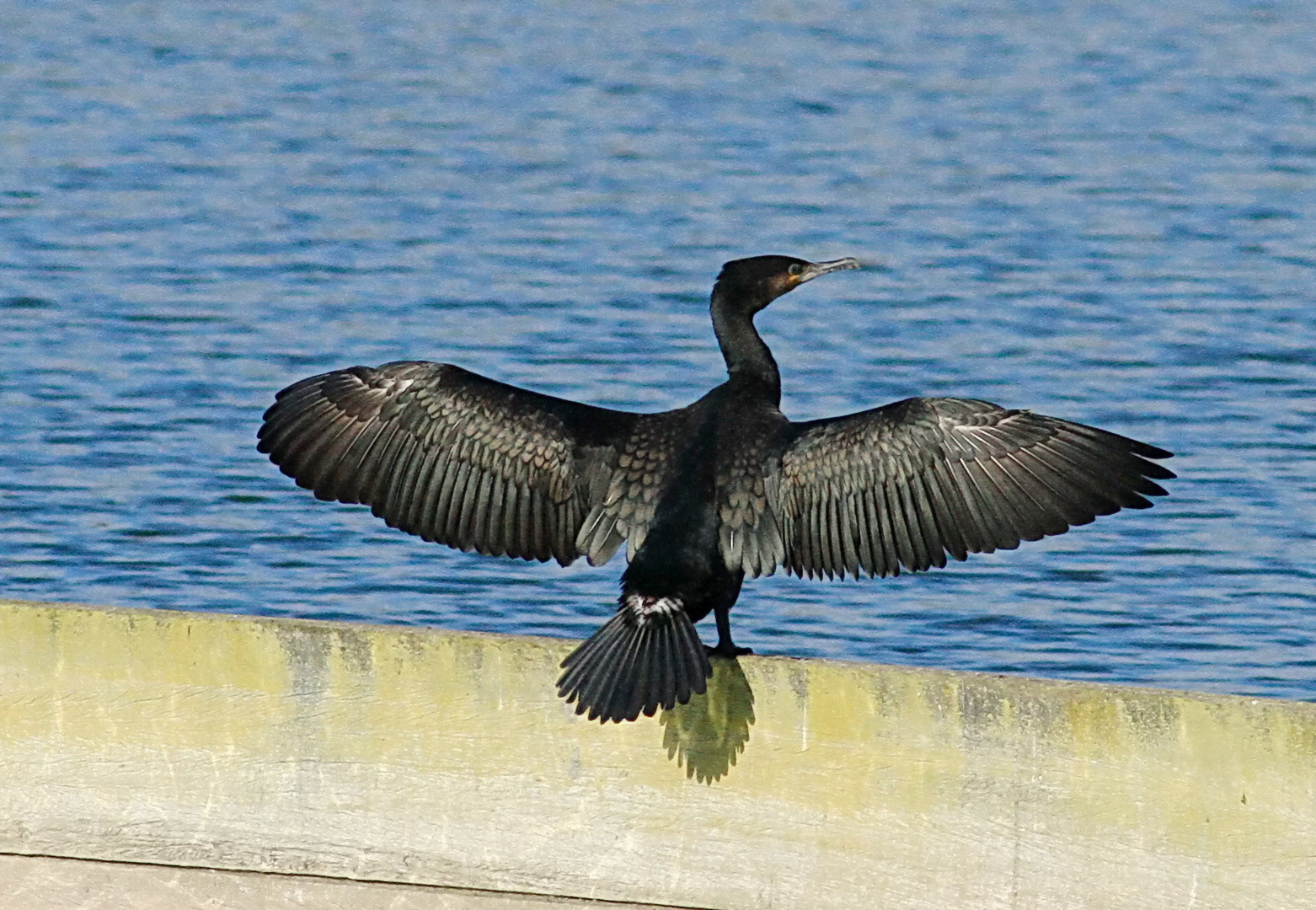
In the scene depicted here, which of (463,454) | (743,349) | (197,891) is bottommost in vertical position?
(197,891)

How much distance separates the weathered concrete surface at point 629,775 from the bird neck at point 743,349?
3.04 feet

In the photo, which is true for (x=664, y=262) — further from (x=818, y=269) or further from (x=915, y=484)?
(x=915, y=484)

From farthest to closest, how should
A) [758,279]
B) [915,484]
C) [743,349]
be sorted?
[758,279], [743,349], [915,484]

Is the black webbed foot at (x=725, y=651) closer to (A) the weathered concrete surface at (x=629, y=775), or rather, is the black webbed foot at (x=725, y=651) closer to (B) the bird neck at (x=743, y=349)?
(A) the weathered concrete surface at (x=629, y=775)

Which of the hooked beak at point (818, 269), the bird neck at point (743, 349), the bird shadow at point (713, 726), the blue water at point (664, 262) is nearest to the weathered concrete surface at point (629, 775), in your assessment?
the bird shadow at point (713, 726)

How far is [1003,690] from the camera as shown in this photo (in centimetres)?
514

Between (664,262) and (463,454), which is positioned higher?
(463,454)

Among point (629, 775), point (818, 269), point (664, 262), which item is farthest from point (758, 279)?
point (664, 262)

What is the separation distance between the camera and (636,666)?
5.21 meters

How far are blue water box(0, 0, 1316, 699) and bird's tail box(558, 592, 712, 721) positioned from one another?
313cm

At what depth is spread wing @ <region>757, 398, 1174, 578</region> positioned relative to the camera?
219 inches

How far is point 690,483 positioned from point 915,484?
524mm

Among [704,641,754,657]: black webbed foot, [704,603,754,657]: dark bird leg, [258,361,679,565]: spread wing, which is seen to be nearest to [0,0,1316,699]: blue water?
[258,361,679,565]: spread wing

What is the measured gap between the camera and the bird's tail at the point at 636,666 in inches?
201
